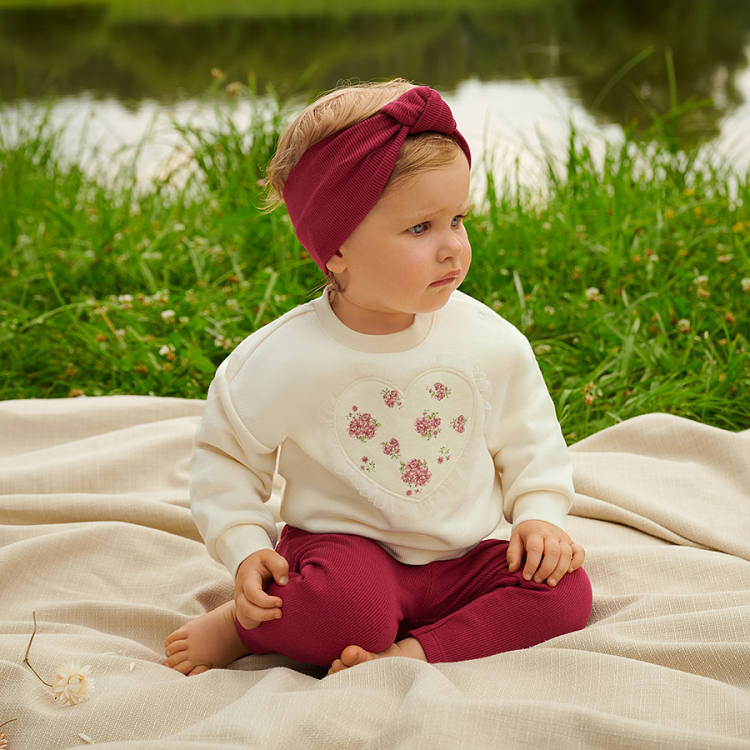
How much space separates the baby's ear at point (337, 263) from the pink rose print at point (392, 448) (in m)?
0.27

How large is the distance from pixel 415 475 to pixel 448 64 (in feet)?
19.4

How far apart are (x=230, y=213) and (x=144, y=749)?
2.51m

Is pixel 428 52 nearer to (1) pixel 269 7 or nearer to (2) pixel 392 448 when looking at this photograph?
(1) pixel 269 7

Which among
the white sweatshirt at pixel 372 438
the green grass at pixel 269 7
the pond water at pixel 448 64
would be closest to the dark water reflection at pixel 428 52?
the pond water at pixel 448 64

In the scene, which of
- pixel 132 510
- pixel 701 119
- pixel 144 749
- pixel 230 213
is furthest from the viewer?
pixel 701 119

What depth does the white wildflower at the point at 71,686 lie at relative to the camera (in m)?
1.22

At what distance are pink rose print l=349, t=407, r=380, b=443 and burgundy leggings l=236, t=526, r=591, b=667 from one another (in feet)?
0.52

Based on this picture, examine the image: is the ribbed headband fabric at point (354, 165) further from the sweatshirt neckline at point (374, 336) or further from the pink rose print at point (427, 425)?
the pink rose print at point (427, 425)

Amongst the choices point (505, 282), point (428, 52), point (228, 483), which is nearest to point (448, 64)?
point (428, 52)

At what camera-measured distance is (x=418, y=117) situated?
49.2 inches

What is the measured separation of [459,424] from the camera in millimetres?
1389

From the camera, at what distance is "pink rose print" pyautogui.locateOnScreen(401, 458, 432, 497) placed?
135 centimetres

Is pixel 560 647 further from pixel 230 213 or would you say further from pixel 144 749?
pixel 230 213

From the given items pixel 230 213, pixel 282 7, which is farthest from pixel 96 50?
A: pixel 230 213
